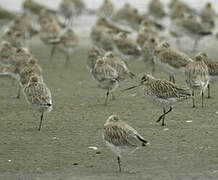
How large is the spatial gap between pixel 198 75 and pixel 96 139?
Result: 2722 mm

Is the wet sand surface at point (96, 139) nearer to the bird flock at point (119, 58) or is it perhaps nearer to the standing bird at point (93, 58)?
the bird flock at point (119, 58)

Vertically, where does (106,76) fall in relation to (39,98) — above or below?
above

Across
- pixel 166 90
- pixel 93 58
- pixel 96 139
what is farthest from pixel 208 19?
pixel 96 139

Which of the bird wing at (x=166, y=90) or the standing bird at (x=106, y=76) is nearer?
the bird wing at (x=166, y=90)

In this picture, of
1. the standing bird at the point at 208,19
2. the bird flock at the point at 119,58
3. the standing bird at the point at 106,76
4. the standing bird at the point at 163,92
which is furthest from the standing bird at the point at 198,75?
the standing bird at the point at 208,19

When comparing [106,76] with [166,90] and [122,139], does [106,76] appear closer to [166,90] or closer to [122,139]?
[166,90]

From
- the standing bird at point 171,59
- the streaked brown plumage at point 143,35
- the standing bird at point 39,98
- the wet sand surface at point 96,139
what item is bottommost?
the wet sand surface at point 96,139

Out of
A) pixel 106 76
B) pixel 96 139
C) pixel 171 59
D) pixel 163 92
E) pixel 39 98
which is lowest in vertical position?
pixel 96 139

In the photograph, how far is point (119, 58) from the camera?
14125mm

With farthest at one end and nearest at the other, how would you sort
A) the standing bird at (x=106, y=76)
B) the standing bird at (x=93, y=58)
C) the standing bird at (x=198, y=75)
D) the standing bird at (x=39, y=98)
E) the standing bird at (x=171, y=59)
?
1. the standing bird at (x=93, y=58)
2. the standing bird at (x=171, y=59)
3. the standing bird at (x=106, y=76)
4. the standing bird at (x=198, y=75)
5. the standing bird at (x=39, y=98)

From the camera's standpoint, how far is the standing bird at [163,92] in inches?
399

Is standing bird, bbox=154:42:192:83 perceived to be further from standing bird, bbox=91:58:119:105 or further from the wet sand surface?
standing bird, bbox=91:58:119:105

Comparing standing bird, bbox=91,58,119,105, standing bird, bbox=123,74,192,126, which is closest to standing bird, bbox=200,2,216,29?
standing bird, bbox=91,58,119,105

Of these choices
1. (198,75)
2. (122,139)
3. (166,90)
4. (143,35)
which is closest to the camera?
(122,139)
